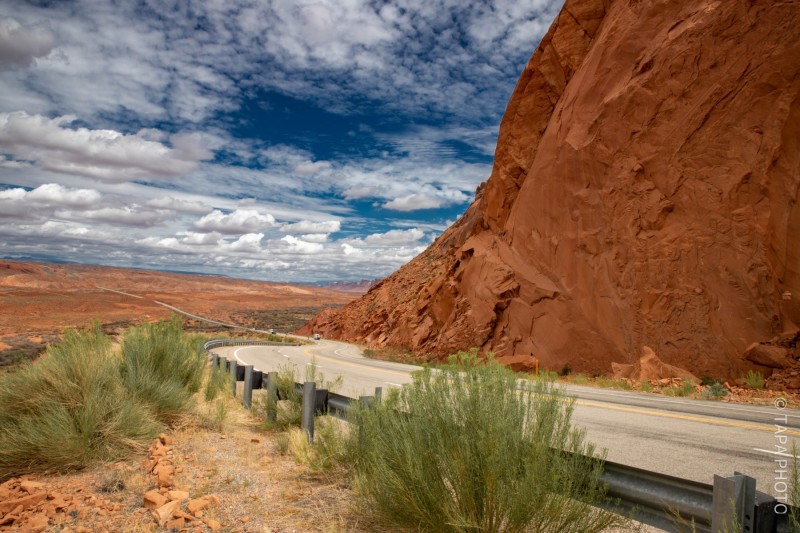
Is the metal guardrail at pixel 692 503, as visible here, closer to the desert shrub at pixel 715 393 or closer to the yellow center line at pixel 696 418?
the yellow center line at pixel 696 418

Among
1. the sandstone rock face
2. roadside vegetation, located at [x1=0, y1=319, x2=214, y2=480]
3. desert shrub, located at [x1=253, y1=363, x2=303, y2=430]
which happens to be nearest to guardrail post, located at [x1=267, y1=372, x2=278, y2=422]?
desert shrub, located at [x1=253, y1=363, x2=303, y2=430]

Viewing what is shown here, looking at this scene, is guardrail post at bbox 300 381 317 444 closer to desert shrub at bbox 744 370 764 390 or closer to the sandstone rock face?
desert shrub at bbox 744 370 764 390

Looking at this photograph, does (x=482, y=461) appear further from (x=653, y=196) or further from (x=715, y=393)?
(x=653, y=196)

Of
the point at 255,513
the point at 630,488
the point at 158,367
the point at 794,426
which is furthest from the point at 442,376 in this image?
the point at 794,426

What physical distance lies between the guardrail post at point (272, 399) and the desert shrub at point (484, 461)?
392 centimetres

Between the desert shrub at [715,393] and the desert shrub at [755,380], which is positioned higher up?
the desert shrub at [755,380]

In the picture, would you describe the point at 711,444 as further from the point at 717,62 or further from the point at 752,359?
the point at 717,62

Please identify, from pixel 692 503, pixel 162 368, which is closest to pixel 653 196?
pixel 162 368

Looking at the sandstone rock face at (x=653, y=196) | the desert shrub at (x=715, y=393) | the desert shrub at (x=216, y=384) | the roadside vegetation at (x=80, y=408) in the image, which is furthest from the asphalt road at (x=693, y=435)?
the sandstone rock face at (x=653, y=196)

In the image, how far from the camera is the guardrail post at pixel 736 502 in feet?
8.21

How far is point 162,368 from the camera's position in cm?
811

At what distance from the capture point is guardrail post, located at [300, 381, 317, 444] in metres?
6.48

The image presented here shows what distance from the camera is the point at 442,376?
395 centimetres

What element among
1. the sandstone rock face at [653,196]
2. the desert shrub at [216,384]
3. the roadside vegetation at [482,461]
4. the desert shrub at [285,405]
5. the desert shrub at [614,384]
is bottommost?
the desert shrub at [614,384]
